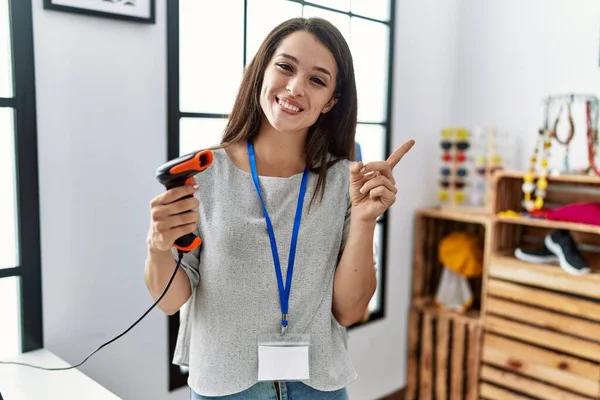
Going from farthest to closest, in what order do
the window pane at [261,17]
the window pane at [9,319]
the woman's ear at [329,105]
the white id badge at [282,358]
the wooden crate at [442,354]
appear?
the wooden crate at [442,354], the window pane at [261,17], the window pane at [9,319], the woman's ear at [329,105], the white id badge at [282,358]

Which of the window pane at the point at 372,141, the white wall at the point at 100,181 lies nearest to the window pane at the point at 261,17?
the white wall at the point at 100,181

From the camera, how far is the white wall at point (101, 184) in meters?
1.55

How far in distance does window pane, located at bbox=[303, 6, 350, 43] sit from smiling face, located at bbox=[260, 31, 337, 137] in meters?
1.09

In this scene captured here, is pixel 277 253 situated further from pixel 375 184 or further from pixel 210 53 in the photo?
pixel 210 53

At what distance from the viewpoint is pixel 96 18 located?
1.59 meters

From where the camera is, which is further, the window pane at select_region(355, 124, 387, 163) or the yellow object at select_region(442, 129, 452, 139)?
the yellow object at select_region(442, 129, 452, 139)

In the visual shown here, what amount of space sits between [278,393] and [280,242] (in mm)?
325

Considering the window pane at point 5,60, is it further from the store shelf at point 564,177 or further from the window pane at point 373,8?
the store shelf at point 564,177

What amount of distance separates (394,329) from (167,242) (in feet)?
6.64

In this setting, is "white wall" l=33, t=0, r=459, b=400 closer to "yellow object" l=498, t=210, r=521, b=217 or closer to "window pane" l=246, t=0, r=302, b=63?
"window pane" l=246, t=0, r=302, b=63

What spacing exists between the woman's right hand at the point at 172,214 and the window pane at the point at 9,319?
0.73 meters

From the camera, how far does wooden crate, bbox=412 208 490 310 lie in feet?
9.50

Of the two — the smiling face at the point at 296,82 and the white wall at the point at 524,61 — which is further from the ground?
the white wall at the point at 524,61

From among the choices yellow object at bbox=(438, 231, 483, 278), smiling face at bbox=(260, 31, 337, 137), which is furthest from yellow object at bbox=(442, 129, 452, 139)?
smiling face at bbox=(260, 31, 337, 137)
